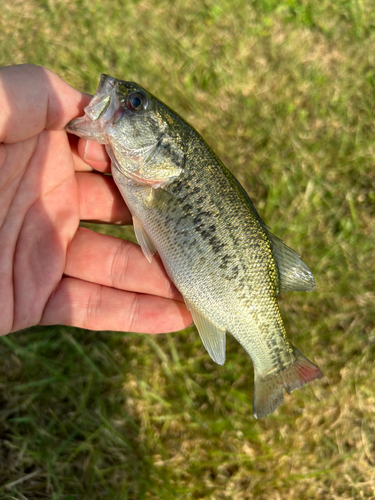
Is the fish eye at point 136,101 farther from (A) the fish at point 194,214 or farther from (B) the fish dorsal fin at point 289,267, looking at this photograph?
(B) the fish dorsal fin at point 289,267

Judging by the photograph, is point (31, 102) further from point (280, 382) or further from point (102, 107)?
point (280, 382)

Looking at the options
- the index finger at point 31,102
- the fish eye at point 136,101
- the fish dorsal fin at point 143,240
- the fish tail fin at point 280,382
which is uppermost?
the fish eye at point 136,101

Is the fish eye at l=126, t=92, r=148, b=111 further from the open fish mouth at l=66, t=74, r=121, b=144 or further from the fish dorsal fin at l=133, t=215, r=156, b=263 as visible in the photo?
the fish dorsal fin at l=133, t=215, r=156, b=263

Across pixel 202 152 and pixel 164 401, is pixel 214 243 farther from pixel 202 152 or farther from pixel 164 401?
pixel 164 401

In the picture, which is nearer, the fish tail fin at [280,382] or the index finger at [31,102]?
the index finger at [31,102]

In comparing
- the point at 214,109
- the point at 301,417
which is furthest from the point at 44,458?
the point at 214,109

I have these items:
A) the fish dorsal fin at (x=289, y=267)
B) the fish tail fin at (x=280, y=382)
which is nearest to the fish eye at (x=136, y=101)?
the fish dorsal fin at (x=289, y=267)
